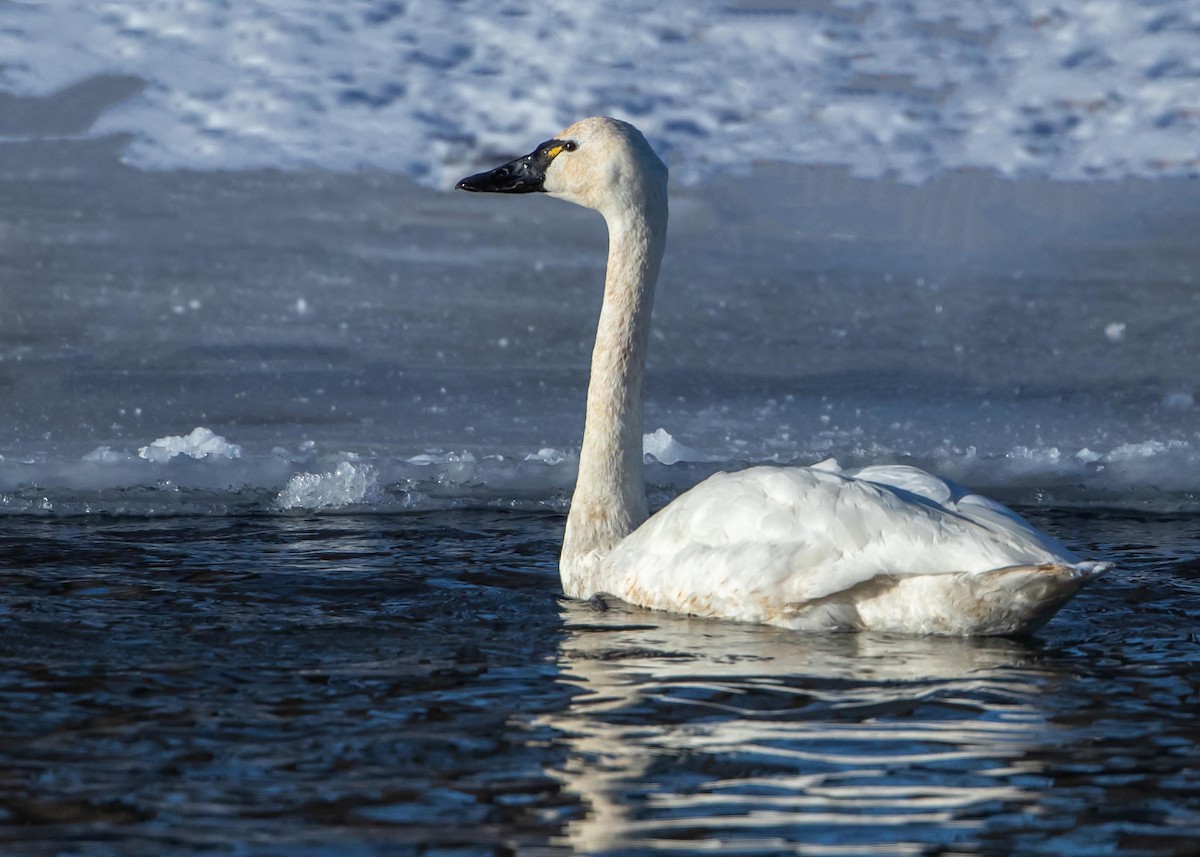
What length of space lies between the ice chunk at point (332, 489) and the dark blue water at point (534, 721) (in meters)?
1.12

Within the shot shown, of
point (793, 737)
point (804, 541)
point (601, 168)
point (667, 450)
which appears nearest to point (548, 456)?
point (667, 450)

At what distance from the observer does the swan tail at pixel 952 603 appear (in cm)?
461

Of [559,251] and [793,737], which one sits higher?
[559,251]

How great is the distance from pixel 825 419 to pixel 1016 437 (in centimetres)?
89

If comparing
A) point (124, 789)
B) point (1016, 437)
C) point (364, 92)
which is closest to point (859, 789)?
point (124, 789)

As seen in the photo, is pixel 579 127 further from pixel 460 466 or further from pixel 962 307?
pixel 962 307

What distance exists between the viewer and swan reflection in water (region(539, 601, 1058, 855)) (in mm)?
3252

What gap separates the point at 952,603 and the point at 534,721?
57.0 inches

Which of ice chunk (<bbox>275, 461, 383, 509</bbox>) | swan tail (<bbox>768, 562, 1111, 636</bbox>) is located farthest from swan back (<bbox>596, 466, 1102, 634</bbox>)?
ice chunk (<bbox>275, 461, 383, 509</bbox>)

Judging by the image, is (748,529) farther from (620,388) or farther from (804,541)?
(620,388)

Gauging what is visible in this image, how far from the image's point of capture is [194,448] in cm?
743

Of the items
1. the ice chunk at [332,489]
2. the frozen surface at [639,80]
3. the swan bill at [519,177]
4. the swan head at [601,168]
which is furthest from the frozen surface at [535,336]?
the swan head at [601,168]

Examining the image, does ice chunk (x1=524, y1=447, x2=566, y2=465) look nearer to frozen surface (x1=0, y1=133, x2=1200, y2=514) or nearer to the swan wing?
frozen surface (x1=0, y1=133, x2=1200, y2=514)

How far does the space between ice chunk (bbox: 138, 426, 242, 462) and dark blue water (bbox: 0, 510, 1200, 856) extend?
4.80 feet
